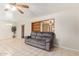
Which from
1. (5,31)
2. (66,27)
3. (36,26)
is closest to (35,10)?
(36,26)

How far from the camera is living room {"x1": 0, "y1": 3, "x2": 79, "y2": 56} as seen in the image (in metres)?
4.37

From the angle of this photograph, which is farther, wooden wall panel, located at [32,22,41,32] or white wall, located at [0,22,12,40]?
wooden wall panel, located at [32,22,41,32]

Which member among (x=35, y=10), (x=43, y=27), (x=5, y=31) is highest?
(x=35, y=10)

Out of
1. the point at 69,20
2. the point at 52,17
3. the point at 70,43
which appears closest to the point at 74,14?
the point at 69,20

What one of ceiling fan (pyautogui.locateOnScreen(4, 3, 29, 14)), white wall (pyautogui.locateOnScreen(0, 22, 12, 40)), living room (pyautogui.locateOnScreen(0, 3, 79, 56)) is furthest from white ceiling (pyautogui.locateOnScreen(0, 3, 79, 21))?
white wall (pyautogui.locateOnScreen(0, 22, 12, 40))

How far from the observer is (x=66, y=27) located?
512 centimetres

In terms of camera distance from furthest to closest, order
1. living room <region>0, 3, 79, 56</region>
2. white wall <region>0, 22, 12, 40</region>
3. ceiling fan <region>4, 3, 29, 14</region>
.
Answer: white wall <region>0, 22, 12, 40</region>
living room <region>0, 3, 79, 56</region>
ceiling fan <region>4, 3, 29, 14</region>

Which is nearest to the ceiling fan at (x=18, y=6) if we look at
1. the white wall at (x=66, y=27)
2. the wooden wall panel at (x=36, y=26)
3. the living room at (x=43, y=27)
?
the living room at (x=43, y=27)

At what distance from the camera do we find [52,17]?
5.28 meters

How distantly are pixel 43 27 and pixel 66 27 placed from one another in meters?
1.24

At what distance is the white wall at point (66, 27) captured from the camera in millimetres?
4707

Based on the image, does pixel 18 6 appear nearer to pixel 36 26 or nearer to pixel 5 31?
pixel 36 26

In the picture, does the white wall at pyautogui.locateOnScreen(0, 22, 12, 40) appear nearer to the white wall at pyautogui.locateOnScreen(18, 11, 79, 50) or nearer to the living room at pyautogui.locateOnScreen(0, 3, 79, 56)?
the living room at pyautogui.locateOnScreen(0, 3, 79, 56)

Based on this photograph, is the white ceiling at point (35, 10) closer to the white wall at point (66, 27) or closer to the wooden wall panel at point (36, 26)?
the white wall at point (66, 27)
